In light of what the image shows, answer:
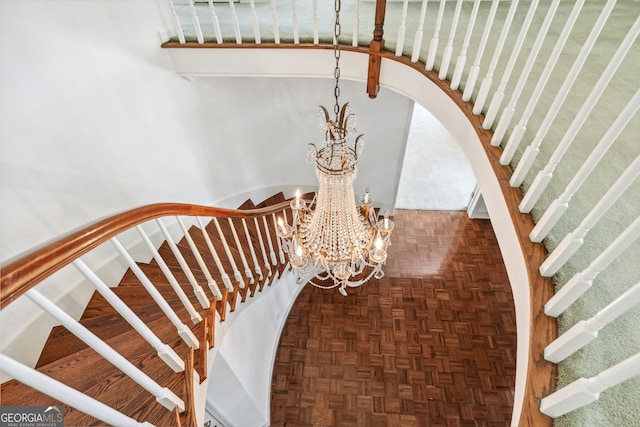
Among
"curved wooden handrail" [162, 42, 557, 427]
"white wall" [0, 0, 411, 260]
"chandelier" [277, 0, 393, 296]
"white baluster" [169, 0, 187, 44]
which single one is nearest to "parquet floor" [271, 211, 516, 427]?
"white wall" [0, 0, 411, 260]

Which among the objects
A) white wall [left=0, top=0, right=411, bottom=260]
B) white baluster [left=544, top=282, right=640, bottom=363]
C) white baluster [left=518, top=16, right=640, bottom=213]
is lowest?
white baluster [left=544, top=282, right=640, bottom=363]

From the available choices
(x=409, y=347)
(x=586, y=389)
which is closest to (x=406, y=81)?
(x=586, y=389)

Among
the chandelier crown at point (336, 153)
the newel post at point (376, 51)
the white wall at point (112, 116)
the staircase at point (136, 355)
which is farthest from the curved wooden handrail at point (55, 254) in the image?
the newel post at point (376, 51)

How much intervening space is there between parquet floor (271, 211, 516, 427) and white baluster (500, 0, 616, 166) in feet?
9.01

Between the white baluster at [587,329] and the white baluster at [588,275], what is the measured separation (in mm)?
86

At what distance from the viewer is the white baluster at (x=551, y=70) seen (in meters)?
0.86

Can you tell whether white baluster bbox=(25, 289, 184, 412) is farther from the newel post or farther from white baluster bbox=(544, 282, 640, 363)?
the newel post

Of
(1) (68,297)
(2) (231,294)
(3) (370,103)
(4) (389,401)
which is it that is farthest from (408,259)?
(1) (68,297)

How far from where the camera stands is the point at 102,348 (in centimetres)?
86

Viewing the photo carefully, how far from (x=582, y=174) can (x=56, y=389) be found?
Answer: 1402 mm

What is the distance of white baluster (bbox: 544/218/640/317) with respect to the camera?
725mm

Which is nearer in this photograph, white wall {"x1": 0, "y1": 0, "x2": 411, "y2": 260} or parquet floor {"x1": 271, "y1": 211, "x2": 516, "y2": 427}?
white wall {"x1": 0, "y1": 0, "x2": 411, "y2": 260}

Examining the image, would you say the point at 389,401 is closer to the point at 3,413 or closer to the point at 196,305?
the point at 196,305

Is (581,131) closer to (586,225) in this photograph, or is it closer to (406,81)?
(586,225)
